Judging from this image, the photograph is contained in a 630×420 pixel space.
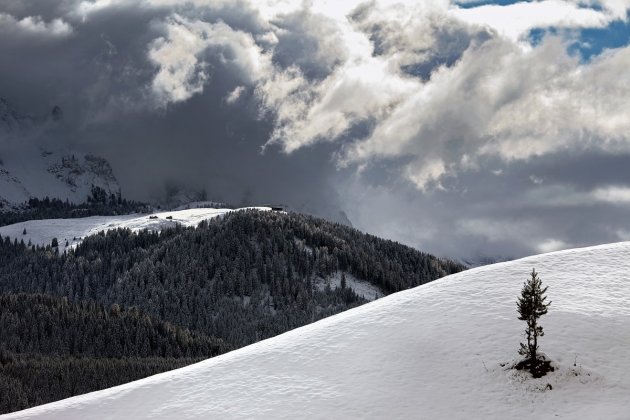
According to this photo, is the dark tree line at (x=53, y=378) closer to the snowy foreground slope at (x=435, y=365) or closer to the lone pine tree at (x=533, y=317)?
the snowy foreground slope at (x=435, y=365)

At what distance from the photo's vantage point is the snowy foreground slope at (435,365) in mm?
33719

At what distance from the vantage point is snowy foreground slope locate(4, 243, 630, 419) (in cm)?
3372

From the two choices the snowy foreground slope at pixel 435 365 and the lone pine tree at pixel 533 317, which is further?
the lone pine tree at pixel 533 317

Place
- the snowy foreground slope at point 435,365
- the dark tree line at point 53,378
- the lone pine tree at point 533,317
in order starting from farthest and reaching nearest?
the dark tree line at point 53,378
the lone pine tree at point 533,317
the snowy foreground slope at point 435,365

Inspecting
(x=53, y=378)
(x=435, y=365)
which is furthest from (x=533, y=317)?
(x=53, y=378)

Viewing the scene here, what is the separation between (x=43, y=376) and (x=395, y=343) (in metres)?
164

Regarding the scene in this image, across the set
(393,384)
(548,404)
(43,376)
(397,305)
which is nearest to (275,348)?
(397,305)

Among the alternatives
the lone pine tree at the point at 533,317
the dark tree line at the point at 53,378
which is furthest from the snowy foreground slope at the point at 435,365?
the dark tree line at the point at 53,378

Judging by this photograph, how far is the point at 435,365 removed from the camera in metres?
38.3

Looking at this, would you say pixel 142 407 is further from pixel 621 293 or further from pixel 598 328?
pixel 621 293

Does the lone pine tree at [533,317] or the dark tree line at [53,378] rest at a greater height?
the lone pine tree at [533,317]

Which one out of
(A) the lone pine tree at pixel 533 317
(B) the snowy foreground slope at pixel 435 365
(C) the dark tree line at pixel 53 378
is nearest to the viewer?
(B) the snowy foreground slope at pixel 435 365

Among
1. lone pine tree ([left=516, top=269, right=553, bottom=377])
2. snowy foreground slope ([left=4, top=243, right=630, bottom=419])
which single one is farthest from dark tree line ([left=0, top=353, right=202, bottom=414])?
lone pine tree ([left=516, top=269, right=553, bottom=377])

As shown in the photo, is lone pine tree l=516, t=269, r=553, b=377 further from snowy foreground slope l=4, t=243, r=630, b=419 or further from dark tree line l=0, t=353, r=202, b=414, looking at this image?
dark tree line l=0, t=353, r=202, b=414
